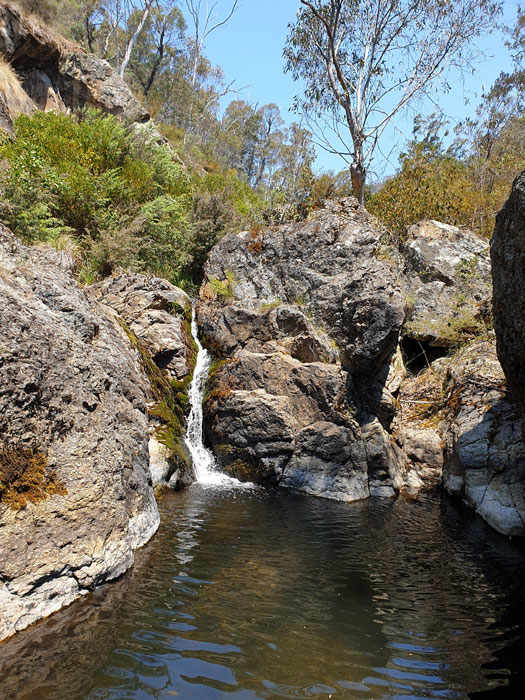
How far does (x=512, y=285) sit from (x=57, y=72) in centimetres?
2525

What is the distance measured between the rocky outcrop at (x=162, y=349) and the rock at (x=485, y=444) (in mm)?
6123

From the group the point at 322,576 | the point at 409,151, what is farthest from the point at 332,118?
the point at 322,576

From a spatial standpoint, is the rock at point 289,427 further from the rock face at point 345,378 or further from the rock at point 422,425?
the rock at point 422,425

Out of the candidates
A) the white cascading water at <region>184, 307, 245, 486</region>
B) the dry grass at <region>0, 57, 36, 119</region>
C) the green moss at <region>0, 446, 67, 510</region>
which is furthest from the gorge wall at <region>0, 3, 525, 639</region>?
the white cascading water at <region>184, 307, 245, 486</region>

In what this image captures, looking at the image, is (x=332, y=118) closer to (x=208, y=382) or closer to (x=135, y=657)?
(x=208, y=382)

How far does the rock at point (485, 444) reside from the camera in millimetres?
8500

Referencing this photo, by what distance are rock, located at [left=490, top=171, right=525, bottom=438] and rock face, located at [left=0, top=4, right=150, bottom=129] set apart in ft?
61.5

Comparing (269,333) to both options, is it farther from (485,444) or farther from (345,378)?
(485,444)

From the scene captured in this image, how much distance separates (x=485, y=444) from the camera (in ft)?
31.2

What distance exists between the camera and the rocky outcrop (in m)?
9.07

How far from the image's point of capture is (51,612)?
397 cm

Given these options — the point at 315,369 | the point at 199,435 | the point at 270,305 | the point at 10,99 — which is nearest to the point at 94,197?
the point at 270,305

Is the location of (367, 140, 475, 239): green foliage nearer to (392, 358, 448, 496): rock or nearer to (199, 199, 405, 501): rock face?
(199, 199, 405, 501): rock face

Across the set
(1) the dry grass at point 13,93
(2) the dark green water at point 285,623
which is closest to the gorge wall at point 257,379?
(1) the dry grass at point 13,93
